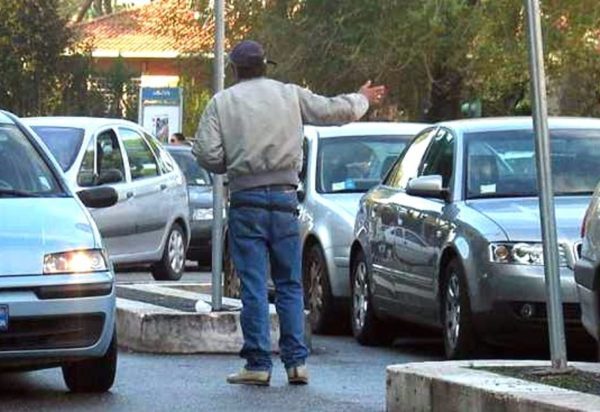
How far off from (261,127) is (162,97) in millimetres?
25695

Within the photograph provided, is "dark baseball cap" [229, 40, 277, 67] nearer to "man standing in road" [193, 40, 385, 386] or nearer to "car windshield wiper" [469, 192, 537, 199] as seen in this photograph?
"man standing in road" [193, 40, 385, 386]

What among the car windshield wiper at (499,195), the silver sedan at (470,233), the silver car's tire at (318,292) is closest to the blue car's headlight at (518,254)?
the silver sedan at (470,233)

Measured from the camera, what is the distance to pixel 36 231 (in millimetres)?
9055

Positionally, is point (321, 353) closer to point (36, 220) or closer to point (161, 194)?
point (36, 220)

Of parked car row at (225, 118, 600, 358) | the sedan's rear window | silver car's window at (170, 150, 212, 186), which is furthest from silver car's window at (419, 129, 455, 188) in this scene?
silver car's window at (170, 150, 212, 186)

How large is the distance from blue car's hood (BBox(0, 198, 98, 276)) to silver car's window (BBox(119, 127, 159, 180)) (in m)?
8.45

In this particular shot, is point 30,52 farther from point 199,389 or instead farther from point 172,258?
point 199,389

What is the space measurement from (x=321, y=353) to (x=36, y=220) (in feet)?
11.1

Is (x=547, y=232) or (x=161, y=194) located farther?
(x=161, y=194)

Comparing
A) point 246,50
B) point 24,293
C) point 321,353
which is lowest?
point 321,353

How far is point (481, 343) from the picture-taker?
11.0 metres

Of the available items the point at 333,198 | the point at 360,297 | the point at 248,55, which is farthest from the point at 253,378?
the point at 333,198

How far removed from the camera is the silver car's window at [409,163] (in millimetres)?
12789

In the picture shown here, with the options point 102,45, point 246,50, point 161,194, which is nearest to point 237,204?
point 246,50
